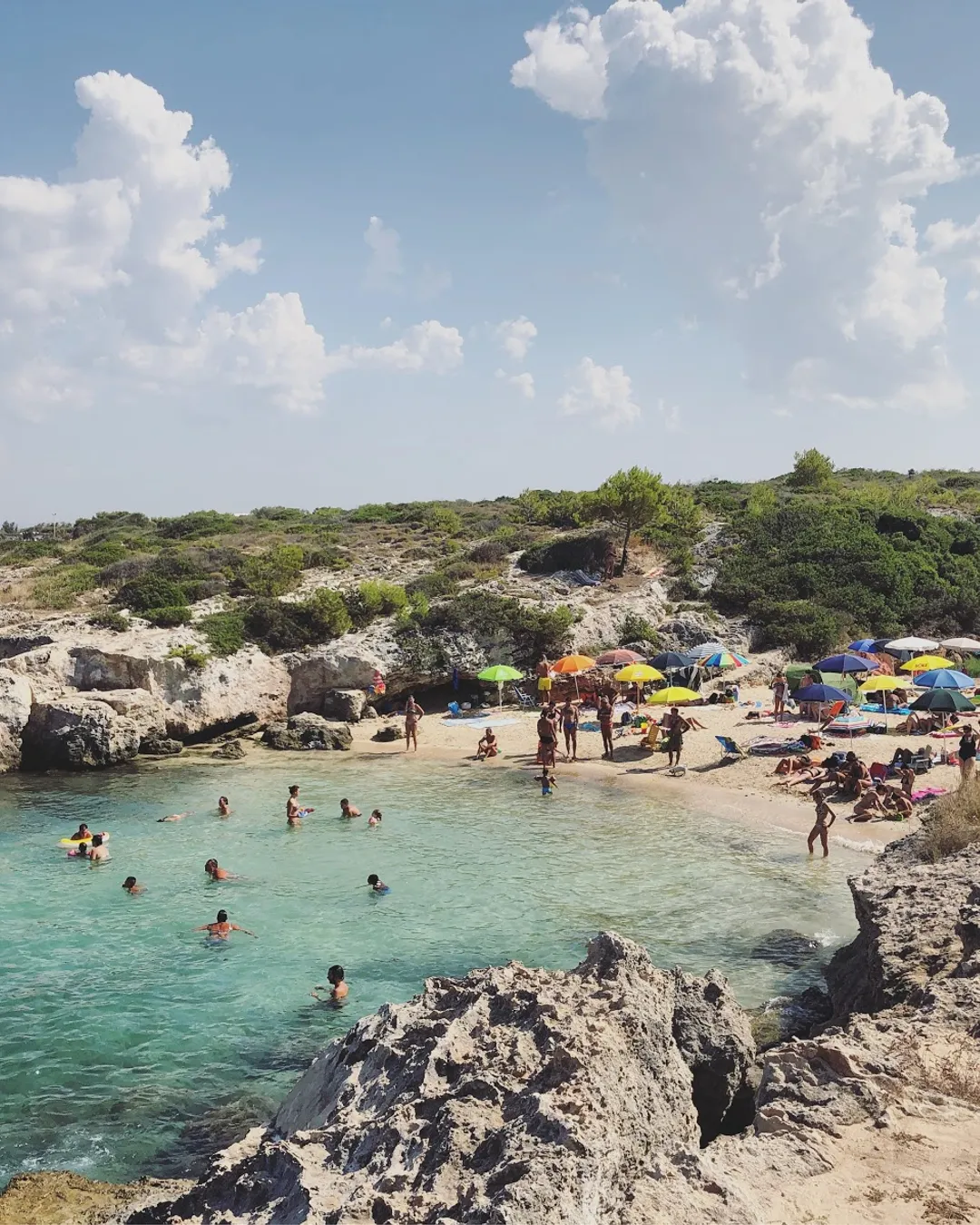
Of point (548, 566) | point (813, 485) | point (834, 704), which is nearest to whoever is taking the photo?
point (834, 704)

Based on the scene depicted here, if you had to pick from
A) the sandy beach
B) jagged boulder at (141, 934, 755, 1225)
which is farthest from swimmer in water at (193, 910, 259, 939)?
the sandy beach

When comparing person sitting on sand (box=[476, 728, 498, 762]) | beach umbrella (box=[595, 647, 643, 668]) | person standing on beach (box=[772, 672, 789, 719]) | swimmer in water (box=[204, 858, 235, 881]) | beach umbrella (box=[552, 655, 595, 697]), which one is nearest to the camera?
swimmer in water (box=[204, 858, 235, 881])

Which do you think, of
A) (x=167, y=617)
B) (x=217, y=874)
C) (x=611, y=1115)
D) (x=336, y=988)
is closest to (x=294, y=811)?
(x=217, y=874)

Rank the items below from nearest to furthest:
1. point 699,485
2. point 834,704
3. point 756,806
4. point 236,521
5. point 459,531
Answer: point 756,806
point 834,704
point 459,531
point 236,521
point 699,485

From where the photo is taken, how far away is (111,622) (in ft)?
97.2

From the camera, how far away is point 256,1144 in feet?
19.1

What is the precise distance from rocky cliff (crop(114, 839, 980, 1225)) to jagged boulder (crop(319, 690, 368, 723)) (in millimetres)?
21783

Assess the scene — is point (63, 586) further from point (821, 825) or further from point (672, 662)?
point (821, 825)

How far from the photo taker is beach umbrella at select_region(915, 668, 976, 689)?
2097 cm

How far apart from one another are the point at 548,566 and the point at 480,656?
31.9ft

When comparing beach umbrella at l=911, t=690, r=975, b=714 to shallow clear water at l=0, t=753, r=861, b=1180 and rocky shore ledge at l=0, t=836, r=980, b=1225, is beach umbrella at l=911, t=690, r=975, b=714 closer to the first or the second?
shallow clear water at l=0, t=753, r=861, b=1180

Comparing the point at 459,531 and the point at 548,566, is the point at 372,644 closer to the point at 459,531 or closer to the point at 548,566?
the point at 548,566

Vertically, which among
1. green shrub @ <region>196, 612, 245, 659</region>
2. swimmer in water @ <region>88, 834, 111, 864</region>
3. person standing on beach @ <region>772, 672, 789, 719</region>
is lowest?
swimmer in water @ <region>88, 834, 111, 864</region>

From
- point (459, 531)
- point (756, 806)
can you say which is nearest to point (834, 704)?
point (756, 806)
